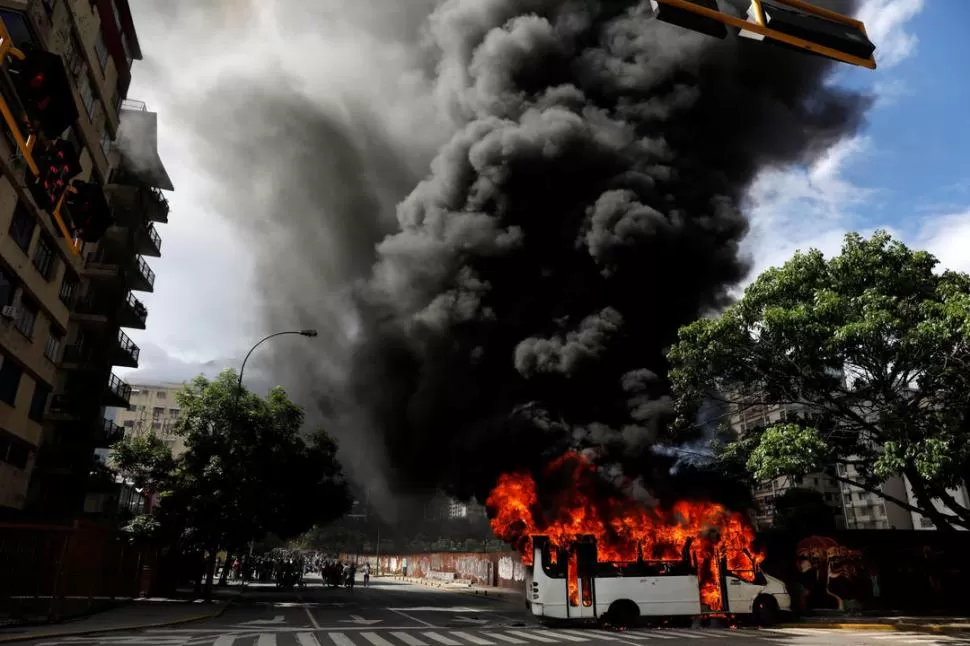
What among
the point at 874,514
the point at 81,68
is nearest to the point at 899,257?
the point at 81,68

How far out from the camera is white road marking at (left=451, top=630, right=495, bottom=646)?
13648mm

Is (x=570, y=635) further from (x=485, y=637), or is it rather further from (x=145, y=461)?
(x=145, y=461)

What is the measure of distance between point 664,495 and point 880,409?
24.0ft

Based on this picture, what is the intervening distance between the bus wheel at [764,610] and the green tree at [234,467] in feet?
61.1

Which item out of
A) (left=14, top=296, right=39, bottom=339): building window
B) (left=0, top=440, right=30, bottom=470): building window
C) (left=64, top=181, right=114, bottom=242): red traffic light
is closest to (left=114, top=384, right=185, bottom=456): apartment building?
(left=0, top=440, right=30, bottom=470): building window

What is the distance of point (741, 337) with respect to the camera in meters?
20.3

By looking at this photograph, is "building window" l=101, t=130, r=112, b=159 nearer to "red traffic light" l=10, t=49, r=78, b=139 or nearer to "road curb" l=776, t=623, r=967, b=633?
"red traffic light" l=10, t=49, r=78, b=139

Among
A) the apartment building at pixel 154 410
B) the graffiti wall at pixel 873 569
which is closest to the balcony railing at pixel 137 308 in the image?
the graffiti wall at pixel 873 569

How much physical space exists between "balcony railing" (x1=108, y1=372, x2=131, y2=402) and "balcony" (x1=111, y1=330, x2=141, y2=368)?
96cm

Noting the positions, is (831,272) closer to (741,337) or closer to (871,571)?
(741,337)

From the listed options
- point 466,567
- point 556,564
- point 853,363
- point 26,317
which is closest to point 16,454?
point 26,317

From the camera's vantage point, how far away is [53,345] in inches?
1112

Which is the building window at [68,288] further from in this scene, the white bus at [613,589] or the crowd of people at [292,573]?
the white bus at [613,589]

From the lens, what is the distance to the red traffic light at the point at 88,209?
10914 millimetres
